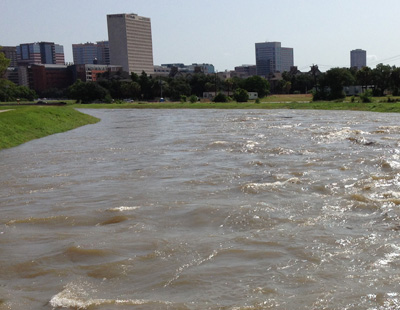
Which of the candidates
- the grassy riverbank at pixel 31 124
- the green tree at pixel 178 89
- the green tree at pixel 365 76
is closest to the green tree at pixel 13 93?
the grassy riverbank at pixel 31 124

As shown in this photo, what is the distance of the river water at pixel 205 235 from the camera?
6.61m

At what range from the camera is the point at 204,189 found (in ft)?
42.7

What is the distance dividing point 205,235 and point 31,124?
29.4 m

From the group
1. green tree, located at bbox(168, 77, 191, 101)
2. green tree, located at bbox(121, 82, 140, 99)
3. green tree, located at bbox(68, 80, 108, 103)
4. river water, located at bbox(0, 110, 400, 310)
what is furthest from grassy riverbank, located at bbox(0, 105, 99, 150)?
green tree, located at bbox(121, 82, 140, 99)

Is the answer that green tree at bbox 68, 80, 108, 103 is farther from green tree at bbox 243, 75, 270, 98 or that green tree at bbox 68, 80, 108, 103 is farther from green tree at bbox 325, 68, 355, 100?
green tree at bbox 325, 68, 355, 100

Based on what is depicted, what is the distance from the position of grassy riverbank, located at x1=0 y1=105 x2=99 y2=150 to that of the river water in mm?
12143

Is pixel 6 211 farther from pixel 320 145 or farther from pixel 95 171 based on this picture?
pixel 320 145

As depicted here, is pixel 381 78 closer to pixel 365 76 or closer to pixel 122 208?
pixel 365 76

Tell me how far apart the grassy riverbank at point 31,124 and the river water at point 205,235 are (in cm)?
1214

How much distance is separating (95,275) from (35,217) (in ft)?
12.8

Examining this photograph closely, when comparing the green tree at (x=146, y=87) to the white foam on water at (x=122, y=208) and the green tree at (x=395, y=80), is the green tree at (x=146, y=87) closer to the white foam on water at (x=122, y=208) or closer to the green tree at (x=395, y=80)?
the green tree at (x=395, y=80)

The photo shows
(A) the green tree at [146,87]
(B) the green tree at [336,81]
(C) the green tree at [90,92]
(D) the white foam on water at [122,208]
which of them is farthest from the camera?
(A) the green tree at [146,87]

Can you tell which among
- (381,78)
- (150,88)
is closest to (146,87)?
(150,88)

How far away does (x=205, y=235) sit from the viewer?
9062 mm
